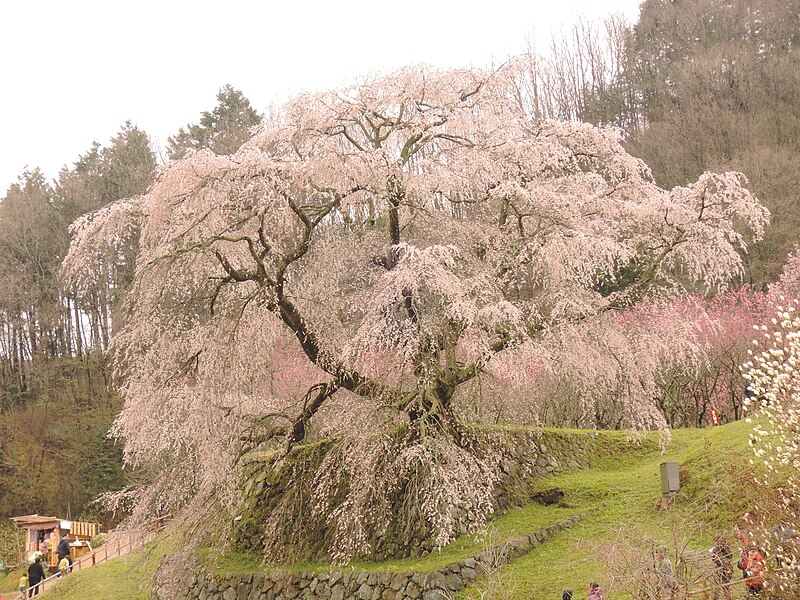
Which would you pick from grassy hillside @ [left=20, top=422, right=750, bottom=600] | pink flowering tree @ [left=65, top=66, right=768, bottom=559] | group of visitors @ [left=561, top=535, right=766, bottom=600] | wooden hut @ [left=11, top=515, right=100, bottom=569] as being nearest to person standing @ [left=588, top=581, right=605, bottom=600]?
grassy hillside @ [left=20, top=422, right=750, bottom=600]

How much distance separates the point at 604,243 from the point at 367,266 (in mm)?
3708

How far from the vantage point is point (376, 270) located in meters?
12.5

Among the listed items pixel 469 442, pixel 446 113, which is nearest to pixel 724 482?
pixel 469 442

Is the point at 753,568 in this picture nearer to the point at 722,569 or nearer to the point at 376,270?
the point at 722,569

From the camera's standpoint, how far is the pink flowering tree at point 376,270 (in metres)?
11.1

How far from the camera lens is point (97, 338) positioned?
3384 cm

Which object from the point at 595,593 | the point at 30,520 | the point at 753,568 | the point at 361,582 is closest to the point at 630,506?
the point at 361,582

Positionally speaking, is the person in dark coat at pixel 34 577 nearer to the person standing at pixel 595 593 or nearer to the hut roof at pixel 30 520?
the hut roof at pixel 30 520

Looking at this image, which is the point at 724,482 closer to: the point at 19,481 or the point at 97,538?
the point at 97,538

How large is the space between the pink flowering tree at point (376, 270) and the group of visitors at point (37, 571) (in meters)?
8.08

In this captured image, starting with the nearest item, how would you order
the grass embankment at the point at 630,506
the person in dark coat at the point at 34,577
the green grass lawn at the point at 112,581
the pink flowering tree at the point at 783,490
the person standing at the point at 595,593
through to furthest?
1. the pink flowering tree at the point at 783,490
2. the person standing at the point at 595,593
3. the grass embankment at the point at 630,506
4. the green grass lawn at the point at 112,581
5. the person in dark coat at the point at 34,577

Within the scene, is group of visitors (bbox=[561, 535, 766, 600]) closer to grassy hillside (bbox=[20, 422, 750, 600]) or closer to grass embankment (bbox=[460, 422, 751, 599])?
grassy hillside (bbox=[20, 422, 750, 600])

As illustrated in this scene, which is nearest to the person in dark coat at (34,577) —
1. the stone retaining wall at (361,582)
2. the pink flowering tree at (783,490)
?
the stone retaining wall at (361,582)

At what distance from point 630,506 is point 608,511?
0.34 metres
